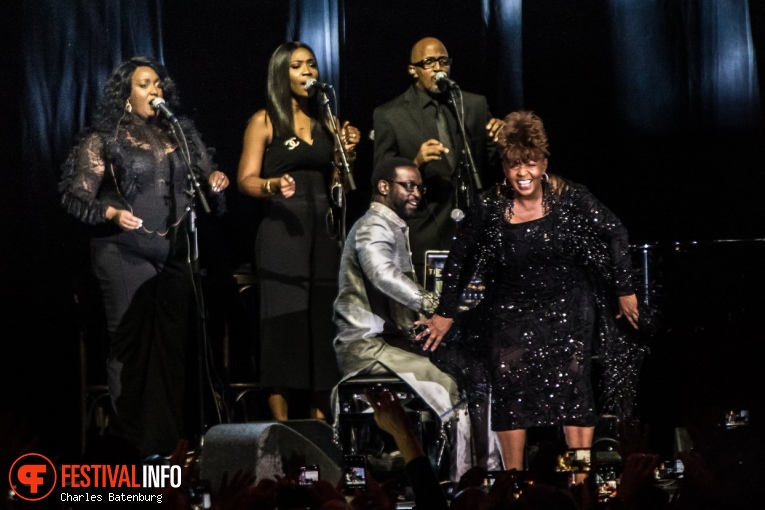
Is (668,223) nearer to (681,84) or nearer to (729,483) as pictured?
(681,84)

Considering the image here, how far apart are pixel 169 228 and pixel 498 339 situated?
191 cm

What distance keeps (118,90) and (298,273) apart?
125cm

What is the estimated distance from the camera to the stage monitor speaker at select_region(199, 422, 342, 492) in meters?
4.55

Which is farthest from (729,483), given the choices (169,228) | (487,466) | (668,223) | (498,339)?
(668,223)

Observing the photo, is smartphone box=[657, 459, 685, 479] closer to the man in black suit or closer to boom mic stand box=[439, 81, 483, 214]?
boom mic stand box=[439, 81, 483, 214]

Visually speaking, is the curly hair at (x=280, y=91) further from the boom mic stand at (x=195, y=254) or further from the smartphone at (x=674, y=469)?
the smartphone at (x=674, y=469)

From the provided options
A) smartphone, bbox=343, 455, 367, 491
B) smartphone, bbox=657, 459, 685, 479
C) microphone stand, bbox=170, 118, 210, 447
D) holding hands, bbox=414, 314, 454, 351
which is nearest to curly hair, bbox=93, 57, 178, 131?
microphone stand, bbox=170, 118, 210, 447

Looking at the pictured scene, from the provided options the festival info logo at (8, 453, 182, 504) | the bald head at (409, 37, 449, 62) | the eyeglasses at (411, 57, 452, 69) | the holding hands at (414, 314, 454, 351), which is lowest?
the festival info logo at (8, 453, 182, 504)

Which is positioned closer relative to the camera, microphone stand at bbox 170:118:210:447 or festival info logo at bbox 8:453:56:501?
festival info logo at bbox 8:453:56:501

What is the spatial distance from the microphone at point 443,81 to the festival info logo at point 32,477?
330 centimetres

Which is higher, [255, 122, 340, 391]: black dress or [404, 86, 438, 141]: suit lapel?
[404, 86, 438, 141]: suit lapel

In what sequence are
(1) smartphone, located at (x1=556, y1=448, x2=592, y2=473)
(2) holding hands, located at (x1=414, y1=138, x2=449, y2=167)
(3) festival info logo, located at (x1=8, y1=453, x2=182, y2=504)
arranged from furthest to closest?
1. (2) holding hands, located at (x1=414, y1=138, x2=449, y2=167)
2. (1) smartphone, located at (x1=556, y1=448, x2=592, y2=473)
3. (3) festival info logo, located at (x1=8, y1=453, x2=182, y2=504)

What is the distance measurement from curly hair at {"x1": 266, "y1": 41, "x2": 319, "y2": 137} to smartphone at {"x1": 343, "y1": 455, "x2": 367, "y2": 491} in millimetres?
2653

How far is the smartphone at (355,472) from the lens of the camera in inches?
144
